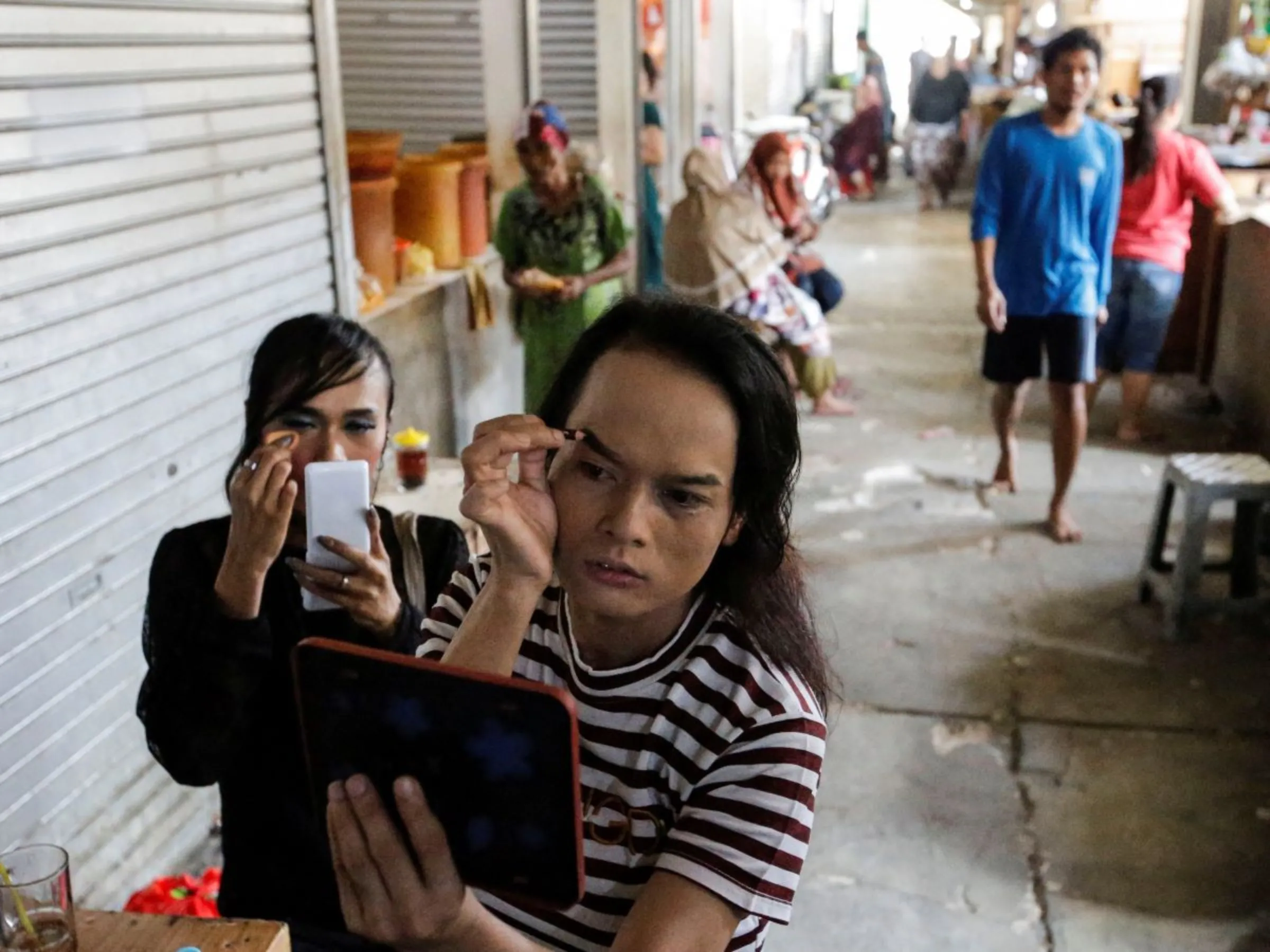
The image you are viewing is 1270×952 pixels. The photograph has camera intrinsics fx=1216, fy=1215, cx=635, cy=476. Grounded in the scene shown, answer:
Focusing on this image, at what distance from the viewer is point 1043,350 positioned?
16.4 ft

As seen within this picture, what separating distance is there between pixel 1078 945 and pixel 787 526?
187 centimetres

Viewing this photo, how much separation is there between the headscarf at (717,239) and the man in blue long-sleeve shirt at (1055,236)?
1267mm

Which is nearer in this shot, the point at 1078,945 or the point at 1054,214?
the point at 1078,945

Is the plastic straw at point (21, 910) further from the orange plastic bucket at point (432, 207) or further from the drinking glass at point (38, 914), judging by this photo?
the orange plastic bucket at point (432, 207)

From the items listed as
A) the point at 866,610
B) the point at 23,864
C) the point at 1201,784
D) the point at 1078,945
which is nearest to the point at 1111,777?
the point at 1201,784

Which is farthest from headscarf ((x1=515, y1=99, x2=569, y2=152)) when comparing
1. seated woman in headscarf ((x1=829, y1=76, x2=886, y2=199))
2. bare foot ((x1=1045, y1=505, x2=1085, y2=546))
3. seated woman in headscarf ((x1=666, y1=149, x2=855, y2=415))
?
seated woman in headscarf ((x1=829, y1=76, x2=886, y2=199))

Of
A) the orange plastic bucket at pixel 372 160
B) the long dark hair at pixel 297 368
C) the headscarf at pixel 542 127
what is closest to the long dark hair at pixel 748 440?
the long dark hair at pixel 297 368

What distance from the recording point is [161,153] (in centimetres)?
285

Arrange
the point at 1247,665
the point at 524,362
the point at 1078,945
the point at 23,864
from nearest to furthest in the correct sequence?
the point at 23,864 < the point at 1078,945 < the point at 1247,665 < the point at 524,362

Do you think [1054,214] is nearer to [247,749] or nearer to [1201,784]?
[1201,784]

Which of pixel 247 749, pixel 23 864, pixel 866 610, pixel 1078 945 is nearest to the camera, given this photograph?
pixel 23 864

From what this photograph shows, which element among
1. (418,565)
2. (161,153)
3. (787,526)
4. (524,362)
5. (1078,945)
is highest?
(161,153)

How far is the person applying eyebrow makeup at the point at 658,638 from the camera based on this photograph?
1149 mm

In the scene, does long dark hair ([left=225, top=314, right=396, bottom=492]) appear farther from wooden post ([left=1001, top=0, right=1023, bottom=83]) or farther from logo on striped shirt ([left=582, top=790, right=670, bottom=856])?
wooden post ([left=1001, top=0, right=1023, bottom=83])
